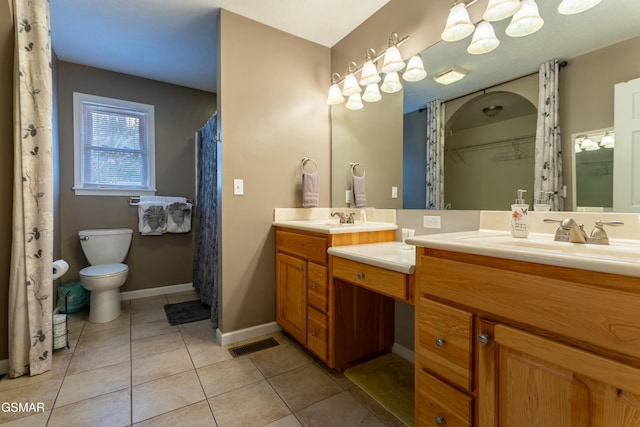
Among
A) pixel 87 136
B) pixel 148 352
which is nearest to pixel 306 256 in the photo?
pixel 148 352

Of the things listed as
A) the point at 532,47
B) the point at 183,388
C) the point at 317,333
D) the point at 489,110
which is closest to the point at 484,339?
the point at 317,333

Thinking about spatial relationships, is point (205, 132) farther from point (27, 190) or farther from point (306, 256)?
point (306, 256)

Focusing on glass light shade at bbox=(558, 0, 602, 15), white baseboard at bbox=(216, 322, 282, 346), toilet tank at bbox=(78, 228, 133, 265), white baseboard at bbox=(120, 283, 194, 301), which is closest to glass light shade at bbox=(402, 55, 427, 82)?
glass light shade at bbox=(558, 0, 602, 15)

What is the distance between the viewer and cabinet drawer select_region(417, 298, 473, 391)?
3.12 feet

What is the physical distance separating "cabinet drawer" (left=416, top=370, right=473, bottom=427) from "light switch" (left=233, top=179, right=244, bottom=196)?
5.13 feet

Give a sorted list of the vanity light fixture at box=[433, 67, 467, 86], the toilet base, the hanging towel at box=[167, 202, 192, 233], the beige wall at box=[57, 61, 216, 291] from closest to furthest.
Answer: the vanity light fixture at box=[433, 67, 467, 86]
the toilet base
the beige wall at box=[57, 61, 216, 291]
the hanging towel at box=[167, 202, 192, 233]

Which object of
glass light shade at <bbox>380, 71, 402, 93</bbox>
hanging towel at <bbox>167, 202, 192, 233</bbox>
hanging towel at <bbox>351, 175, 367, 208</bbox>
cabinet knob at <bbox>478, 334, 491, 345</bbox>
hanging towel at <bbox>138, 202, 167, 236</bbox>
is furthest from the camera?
hanging towel at <bbox>167, 202, 192, 233</bbox>

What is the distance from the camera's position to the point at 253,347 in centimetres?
200

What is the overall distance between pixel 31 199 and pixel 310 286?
66.4 inches

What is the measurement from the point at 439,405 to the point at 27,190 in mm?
2326

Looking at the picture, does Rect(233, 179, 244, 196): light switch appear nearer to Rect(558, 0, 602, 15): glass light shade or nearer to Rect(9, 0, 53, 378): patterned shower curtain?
Rect(9, 0, 53, 378): patterned shower curtain

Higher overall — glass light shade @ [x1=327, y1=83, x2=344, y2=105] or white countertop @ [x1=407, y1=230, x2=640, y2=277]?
glass light shade @ [x1=327, y1=83, x2=344, y2=105]

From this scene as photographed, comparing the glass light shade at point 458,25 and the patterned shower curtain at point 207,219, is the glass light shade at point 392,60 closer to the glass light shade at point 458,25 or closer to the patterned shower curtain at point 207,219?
the glass light shade at point 458,25

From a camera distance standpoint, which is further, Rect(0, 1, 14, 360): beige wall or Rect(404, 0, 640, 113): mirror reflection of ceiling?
Rect(0, 1, 14, 360): beige wall
